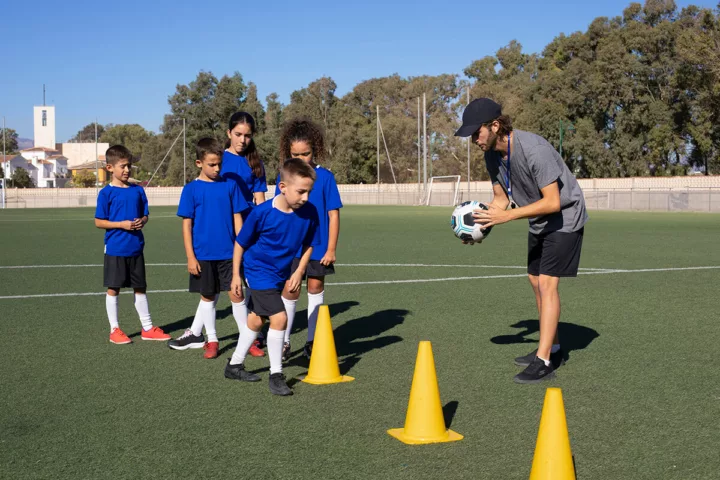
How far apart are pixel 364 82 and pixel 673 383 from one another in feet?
297

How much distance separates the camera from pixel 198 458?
4102mm

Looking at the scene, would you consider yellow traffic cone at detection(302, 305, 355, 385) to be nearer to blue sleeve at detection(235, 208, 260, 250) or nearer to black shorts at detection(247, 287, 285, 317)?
black shorts at detection(247, 287, 285, 317)

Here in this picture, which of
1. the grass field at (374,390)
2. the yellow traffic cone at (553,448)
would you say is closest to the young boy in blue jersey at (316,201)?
the grass field at (374,390)

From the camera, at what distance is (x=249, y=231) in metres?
5.53

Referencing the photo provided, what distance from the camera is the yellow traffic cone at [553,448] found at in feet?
11.3

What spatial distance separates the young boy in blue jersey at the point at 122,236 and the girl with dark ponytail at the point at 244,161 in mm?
976

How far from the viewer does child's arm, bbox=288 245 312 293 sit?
5707 mm

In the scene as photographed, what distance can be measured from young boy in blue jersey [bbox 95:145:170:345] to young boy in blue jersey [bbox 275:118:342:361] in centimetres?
160

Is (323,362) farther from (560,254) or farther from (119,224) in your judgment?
(119,224)

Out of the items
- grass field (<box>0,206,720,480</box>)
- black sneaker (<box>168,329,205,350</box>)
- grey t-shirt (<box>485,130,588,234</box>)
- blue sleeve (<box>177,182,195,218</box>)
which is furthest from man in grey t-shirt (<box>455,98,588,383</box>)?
black sneaker (<box>168,329,205,350</box>)

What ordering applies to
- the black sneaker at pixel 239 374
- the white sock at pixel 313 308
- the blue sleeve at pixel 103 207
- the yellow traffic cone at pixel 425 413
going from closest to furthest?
1. the yellow traffic cone at pixel 425 413
2. the black sneaker at pixel 239 374
3. the white sock at pixel 313 308
4. the blue sleeve at pixel 103 207

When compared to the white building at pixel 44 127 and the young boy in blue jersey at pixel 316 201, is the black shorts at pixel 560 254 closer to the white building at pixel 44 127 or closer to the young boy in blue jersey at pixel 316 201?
the young boy in blue jersey at pixel 316 201

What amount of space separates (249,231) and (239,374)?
1071 millimetres

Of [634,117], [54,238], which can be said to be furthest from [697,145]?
[54,238]
